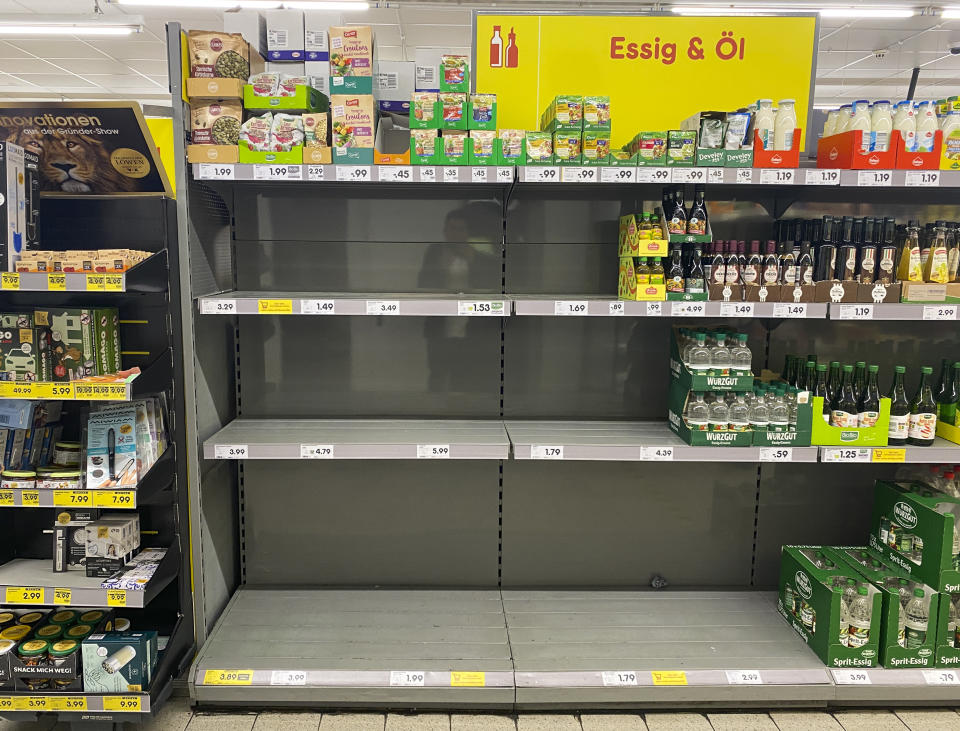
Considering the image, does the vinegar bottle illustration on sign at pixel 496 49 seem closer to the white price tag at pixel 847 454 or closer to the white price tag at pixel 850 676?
the white price tag at pixel 847 454

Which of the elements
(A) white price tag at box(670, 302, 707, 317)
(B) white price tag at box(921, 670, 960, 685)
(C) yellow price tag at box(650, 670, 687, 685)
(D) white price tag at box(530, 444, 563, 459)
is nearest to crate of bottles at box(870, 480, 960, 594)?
(B) white price tag at box(921, 670, 960, 685)

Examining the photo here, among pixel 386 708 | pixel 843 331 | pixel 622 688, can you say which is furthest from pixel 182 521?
pixel 843 331

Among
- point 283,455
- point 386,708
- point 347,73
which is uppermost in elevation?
point 347,73

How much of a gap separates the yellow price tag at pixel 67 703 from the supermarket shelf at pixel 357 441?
888 millimetres

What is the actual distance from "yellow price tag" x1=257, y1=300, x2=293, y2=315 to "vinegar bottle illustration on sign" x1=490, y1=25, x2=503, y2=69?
1.40 m

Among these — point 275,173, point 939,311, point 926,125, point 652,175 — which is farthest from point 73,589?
point 926,125

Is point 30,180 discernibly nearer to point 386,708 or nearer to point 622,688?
point 386,708

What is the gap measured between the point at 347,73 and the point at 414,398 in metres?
1.34

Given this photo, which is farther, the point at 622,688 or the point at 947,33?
the point at 947,33

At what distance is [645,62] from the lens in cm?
284

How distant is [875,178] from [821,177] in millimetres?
205

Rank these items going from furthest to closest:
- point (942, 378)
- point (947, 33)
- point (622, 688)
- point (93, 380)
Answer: point (947, 33) → point (942, 378) → point (622, 688) → point (93, 380)

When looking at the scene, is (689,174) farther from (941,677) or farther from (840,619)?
(941,677)

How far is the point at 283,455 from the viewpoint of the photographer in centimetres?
243
